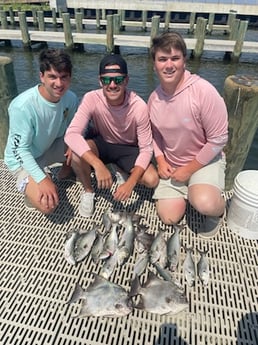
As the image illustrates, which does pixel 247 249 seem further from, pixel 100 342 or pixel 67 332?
pixel 67 332

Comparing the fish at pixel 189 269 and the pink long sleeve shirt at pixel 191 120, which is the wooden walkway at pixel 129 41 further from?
the fish at pixel 189 269

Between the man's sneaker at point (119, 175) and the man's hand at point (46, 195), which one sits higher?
the man's hand at point (46, 195)

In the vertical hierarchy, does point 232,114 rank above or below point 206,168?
above

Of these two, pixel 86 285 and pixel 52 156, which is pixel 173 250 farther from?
pixel 52 156

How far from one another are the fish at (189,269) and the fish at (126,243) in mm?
588

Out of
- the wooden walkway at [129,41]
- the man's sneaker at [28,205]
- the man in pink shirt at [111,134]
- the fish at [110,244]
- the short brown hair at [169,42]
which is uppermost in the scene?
the short brown hair at [169,42]

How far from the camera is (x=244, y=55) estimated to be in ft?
64.4

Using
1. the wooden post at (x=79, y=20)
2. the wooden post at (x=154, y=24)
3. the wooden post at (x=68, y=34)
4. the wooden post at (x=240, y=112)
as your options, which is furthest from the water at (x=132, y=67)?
the wooden post at (x=240, y=112)

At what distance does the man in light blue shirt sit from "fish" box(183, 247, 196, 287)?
1.58 meters

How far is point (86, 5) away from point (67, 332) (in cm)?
3802

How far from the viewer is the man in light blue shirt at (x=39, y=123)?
3154mm

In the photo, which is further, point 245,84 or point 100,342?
point 245,84

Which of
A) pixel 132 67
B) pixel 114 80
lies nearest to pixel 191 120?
pixel 114 80

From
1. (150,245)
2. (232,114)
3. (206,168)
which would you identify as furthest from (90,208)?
(232,114)
